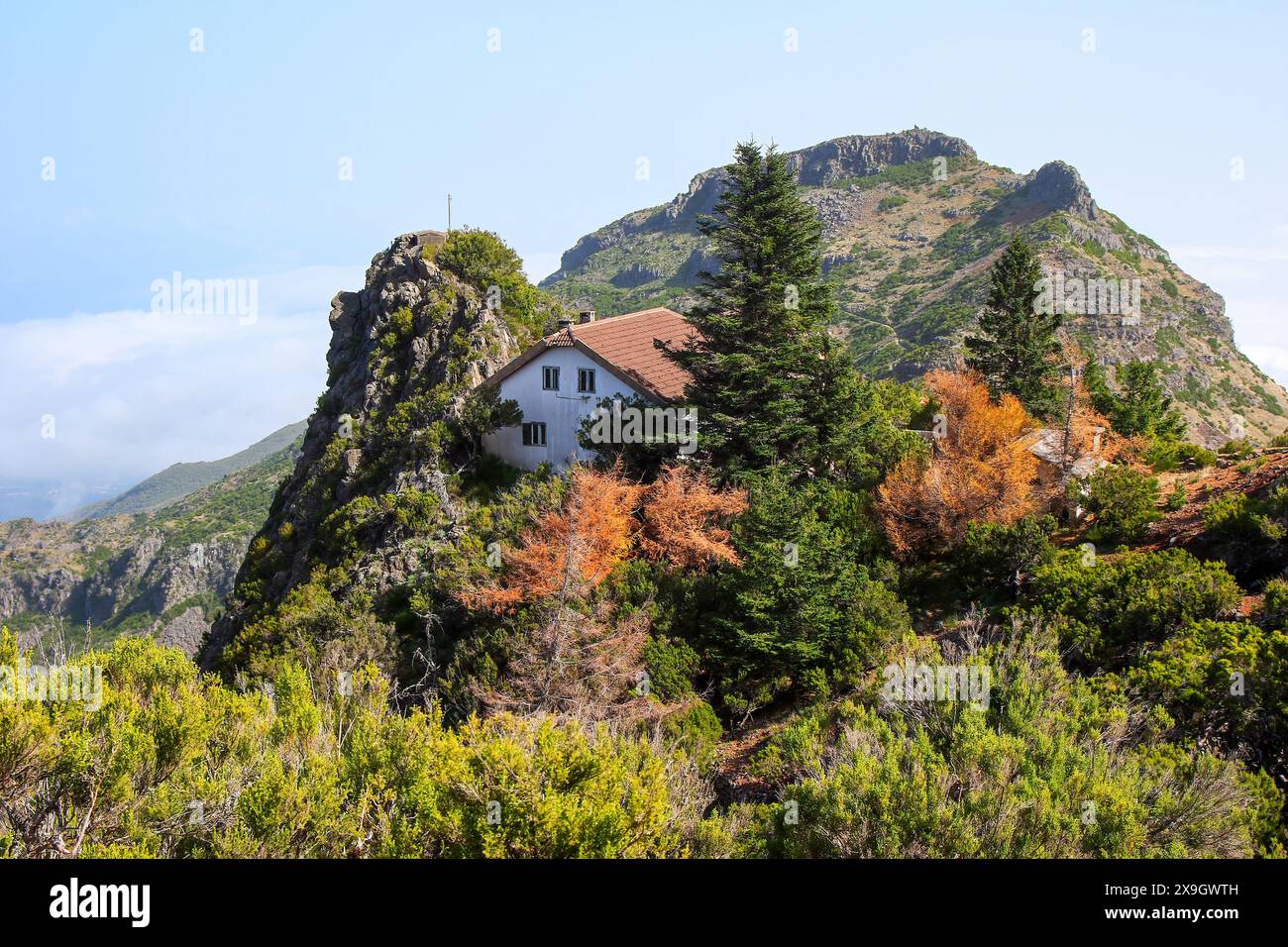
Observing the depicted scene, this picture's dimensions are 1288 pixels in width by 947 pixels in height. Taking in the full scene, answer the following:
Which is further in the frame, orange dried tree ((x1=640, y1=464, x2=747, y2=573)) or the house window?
the house window

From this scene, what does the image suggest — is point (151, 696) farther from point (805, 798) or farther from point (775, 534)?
point (775, 534)

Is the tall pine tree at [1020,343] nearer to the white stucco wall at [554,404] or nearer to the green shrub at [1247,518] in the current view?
the green shrub at [1247,518]

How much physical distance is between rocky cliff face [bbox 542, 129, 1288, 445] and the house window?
20804 mm

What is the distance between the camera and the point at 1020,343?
31.3 meters

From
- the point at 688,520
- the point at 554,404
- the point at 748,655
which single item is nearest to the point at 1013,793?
the point at 748,655

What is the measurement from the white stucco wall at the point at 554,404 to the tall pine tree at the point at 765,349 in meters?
5.68

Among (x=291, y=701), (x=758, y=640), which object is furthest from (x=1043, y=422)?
(x=291, y=701)

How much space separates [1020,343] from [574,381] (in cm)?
1713

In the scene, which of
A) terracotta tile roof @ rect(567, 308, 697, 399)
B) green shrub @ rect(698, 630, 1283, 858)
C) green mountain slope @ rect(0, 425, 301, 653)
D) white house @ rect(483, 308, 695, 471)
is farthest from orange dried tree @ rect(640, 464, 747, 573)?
green mountain slope @ rect(0, 425, 301, 653)

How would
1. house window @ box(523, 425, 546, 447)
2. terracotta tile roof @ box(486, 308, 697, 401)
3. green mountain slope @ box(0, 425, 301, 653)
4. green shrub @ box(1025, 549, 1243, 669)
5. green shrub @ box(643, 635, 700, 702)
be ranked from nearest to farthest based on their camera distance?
green shrub @ box(1025, 549, 1243, 669) → green shrub @ box(643, 635, 700, 702) → terracotta tile roof @ box(486, 308, 697, 401) → house window @ box(523, 425, 546, 447) → green mountain slope @ box(0, 425, 301, 653)

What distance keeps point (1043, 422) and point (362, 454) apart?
30.0 meters

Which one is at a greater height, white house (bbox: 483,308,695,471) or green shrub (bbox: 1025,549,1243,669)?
white house (bbox: 483,308,695,471)

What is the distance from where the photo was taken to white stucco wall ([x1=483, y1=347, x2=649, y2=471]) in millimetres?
32094

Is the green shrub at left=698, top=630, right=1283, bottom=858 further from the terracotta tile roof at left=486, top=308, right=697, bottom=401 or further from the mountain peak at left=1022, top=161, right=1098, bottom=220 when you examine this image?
the mountain peak at left=1022, top=161, right=1098, bottom=220
